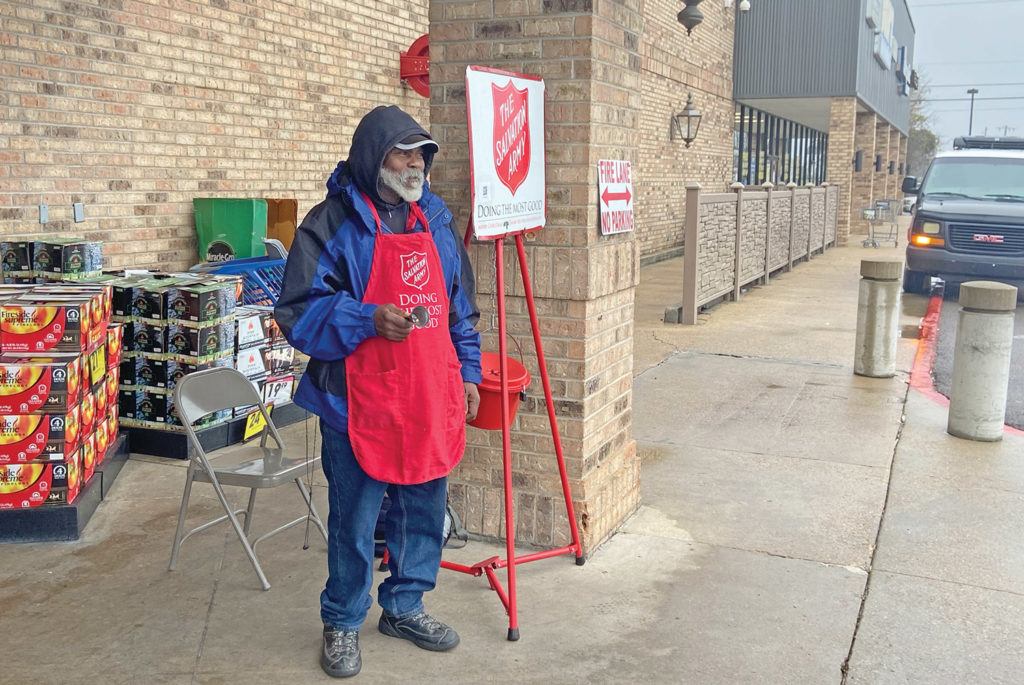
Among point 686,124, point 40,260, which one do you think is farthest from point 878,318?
point 686,124

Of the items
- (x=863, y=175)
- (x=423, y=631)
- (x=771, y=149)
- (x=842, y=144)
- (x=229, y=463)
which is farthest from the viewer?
(x=771, y=149)

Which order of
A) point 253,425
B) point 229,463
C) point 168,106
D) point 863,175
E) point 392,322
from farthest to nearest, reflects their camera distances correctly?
point 863,175 → point 168,106 → point 253,425 → point 229,463 → point 392,322

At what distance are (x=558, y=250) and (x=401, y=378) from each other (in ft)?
4.38

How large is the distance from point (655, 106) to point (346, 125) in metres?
9.35

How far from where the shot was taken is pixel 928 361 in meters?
9.36

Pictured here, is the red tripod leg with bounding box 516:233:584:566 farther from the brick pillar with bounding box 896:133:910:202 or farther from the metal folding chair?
the brick pillar with bounding box 896:133:910:202

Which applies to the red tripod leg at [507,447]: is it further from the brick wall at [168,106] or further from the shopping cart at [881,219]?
the shopping cart at [881,219]

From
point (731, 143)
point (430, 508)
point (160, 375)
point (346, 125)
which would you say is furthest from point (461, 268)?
point (731, 143)

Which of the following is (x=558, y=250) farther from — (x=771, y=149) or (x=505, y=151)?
(x=771, y=149)

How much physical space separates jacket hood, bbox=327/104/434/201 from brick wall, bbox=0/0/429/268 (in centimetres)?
424

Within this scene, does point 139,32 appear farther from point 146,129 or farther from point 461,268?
point 461,268

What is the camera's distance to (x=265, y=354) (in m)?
6.43

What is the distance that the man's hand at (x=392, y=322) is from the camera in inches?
120

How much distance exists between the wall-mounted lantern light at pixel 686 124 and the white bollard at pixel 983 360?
528 inches
